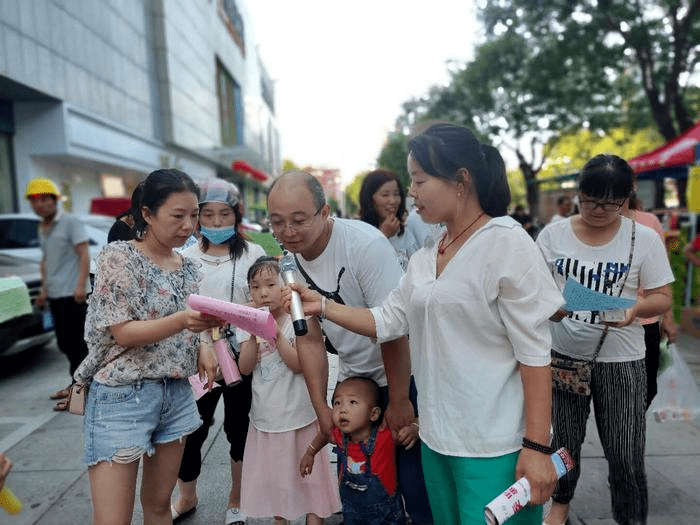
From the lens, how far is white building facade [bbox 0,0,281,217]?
1363 centimetres

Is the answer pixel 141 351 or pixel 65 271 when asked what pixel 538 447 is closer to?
pixel 141 351

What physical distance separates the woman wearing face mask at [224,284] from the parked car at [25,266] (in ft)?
5.11

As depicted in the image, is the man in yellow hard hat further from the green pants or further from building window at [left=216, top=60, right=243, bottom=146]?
building window at [left=216, top=60, right=243, bottom=146]

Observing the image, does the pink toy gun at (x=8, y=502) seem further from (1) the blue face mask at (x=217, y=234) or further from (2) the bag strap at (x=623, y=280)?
(2) the bag strap at (x=623, y=280)

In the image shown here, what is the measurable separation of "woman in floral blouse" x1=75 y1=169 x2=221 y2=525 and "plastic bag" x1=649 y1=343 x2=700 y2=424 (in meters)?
2.50

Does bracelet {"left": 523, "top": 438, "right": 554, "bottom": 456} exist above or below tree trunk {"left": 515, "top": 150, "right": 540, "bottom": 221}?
below

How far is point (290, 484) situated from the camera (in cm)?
272

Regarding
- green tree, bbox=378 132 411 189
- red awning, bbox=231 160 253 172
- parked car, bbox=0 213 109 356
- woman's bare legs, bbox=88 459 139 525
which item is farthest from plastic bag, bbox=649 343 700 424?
green tree, bbox=378 132 411 189

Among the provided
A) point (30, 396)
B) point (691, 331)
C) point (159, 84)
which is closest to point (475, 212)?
point (30, 396)

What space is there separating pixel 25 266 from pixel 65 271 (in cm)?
168

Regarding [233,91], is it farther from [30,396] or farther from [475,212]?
[475,212]

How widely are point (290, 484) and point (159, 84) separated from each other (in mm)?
23449

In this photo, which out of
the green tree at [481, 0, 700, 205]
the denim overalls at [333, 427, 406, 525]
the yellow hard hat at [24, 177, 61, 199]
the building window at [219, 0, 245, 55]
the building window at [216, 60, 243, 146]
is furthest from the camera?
the building window at [219, 0, 245, 55]

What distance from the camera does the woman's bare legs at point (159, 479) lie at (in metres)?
2.34
